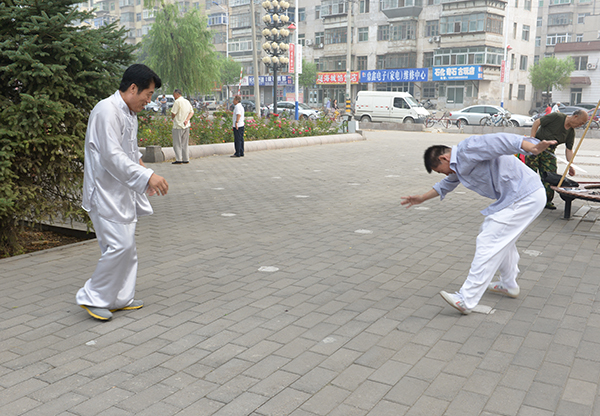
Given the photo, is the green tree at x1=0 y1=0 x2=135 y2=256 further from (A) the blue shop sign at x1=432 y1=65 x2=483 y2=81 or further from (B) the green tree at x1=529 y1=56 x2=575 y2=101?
(B) the green tree at x1=529 y1=56 x2=575 y2=101

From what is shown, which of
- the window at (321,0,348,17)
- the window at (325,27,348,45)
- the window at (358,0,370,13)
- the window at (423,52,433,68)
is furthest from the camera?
the window at (325,27,348,45)

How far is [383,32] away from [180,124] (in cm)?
4937

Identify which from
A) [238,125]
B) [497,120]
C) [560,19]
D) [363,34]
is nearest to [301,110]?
[497,120]

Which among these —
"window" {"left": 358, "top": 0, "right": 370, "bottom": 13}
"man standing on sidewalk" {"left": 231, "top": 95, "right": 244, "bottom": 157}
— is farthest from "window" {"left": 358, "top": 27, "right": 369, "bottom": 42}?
"man standing on sidewalk" {"left": 231, "top": 95, "right": 244, "bottom": 157}

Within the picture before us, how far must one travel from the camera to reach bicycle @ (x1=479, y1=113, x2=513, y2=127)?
30.5 meters

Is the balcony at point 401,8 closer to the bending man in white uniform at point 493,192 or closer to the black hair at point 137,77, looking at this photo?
the bending man in white uniform at point 493,192

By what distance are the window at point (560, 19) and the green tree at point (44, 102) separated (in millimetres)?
74895

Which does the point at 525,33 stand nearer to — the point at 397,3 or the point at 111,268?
the point at 397,3

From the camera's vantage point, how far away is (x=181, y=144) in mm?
14305

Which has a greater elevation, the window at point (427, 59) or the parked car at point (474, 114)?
the window at point (427, 59)

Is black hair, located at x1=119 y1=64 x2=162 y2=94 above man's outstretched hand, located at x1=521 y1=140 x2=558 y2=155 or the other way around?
above

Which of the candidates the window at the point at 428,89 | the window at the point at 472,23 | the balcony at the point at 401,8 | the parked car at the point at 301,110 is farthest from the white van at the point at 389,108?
the balcony at the point at 401,8

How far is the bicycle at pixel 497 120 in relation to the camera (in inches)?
1201

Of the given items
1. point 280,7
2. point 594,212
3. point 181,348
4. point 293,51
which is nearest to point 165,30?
point 293,51
